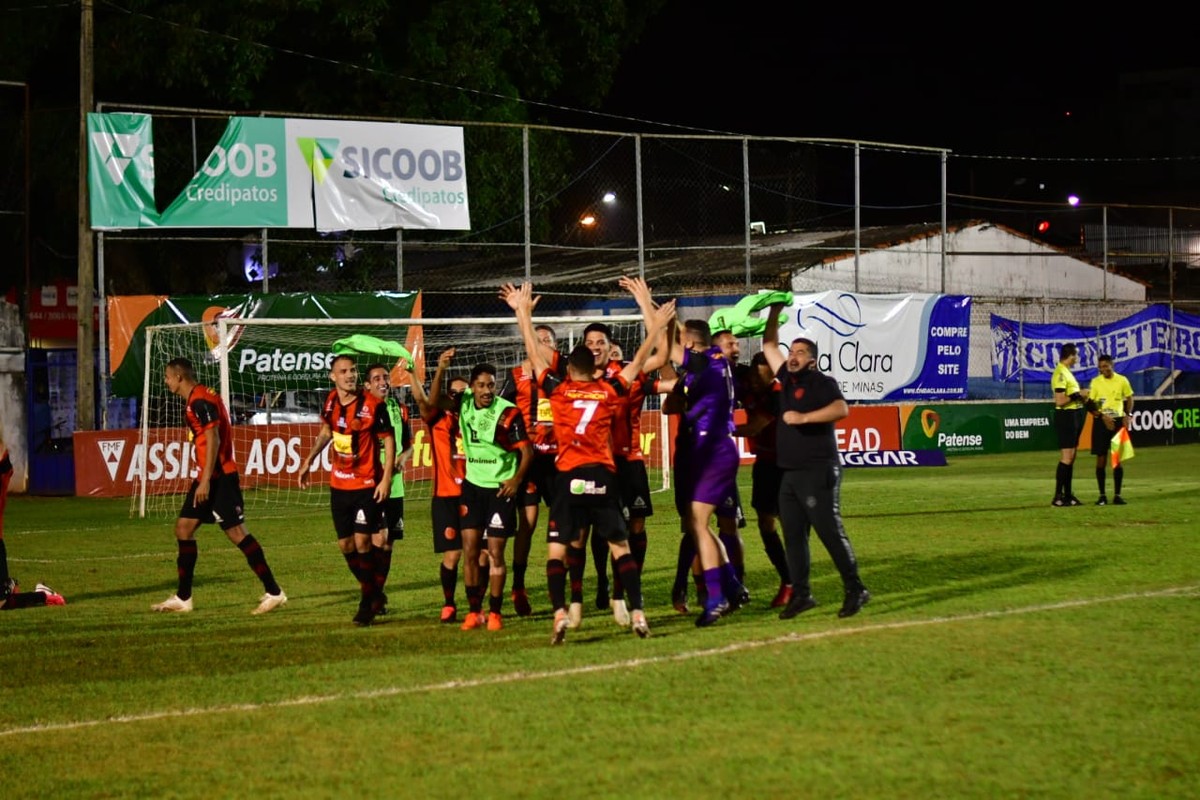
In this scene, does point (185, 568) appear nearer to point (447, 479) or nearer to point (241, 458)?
point (447, 479)

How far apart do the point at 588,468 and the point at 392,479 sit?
258cm

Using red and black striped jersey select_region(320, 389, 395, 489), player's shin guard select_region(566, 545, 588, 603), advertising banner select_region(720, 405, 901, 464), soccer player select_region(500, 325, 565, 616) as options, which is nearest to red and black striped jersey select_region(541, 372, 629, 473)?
player's shin guard select_region(566, 545, 588, 603)

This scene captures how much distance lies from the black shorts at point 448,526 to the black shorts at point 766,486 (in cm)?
232

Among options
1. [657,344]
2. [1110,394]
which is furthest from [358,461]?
[1110,394]

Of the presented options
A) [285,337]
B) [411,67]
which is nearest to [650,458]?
[285,337]

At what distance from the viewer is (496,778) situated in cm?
668

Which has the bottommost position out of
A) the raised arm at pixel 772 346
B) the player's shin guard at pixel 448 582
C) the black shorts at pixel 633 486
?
the player's shin guard at pixel 448 582

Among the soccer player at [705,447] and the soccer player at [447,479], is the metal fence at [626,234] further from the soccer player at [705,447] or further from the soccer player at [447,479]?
the soccer player at [705,447]

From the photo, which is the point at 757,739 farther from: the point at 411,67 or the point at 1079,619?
the point at 411,67

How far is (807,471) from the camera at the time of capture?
10961 mm

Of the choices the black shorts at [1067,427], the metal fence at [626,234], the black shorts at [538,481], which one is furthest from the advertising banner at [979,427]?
the black shorts at [538,481]

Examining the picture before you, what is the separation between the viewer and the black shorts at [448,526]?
11.7 meters

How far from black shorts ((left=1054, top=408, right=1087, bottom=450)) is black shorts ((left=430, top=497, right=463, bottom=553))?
11195 millimetres

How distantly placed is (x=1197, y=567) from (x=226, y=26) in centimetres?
2334
